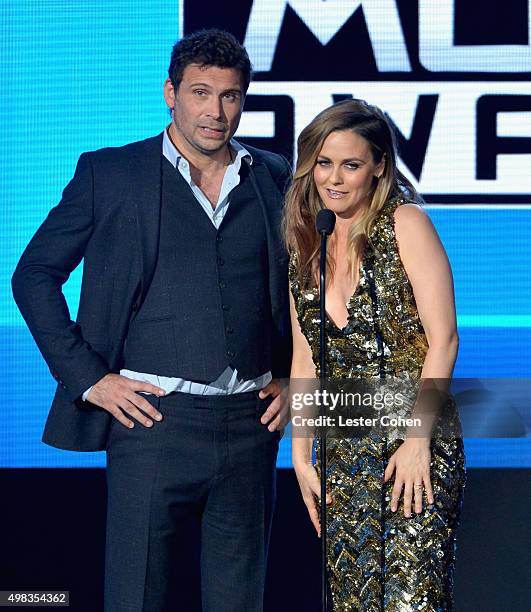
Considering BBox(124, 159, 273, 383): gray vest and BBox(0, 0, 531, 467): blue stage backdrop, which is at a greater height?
BBox(0, 0, 531, 467): blue stage backdrop

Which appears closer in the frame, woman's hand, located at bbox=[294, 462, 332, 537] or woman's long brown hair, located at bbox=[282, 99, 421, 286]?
woman's long brown hair, located at bbox=[282, 99, 421, 286]

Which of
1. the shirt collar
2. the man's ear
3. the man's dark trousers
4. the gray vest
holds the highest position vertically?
the man's ear

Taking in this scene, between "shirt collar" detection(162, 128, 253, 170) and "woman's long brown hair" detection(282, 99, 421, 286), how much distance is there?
0.28 meters

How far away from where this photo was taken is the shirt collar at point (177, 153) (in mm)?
2928

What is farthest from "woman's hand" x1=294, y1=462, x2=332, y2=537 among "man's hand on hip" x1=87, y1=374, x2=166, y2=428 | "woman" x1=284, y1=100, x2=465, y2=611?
"man's hand on hip" x1=87, y1=374, x2=166, y2=428

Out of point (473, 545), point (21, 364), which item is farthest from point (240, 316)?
point (473, 545)

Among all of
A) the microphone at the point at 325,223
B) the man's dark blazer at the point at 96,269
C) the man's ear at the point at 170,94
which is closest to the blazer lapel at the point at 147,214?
the man's dark blazer at the point at 96,269

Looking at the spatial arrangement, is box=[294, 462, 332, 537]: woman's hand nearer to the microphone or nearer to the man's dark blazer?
the man's dark blazer

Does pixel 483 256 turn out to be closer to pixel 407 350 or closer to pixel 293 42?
pixel 293 42

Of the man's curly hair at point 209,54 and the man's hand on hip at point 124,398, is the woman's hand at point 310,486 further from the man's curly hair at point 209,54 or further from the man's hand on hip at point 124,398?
the man's curly hair at point 209,54

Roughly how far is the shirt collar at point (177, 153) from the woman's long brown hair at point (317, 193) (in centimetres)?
28

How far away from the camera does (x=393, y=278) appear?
2.61m

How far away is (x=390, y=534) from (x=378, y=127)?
0.97 metres

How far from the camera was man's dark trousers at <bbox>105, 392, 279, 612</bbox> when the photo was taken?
2854mm
